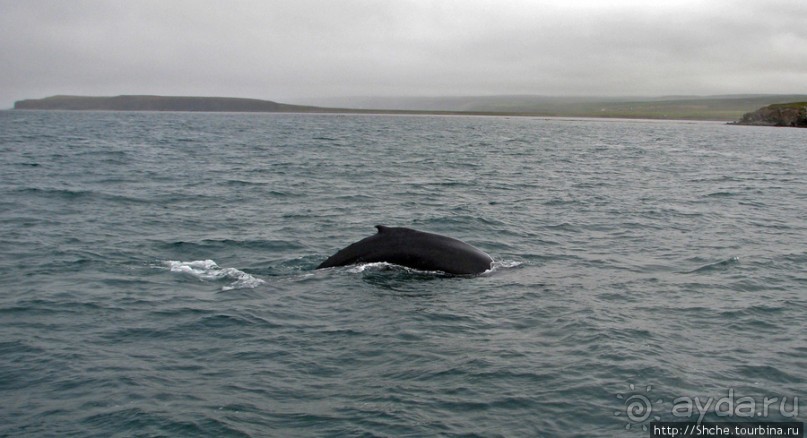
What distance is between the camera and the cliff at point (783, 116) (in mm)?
157875

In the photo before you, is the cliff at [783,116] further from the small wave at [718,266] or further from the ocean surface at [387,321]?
the small wave at [718,266]

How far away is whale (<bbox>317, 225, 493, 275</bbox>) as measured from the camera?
16.7 metres

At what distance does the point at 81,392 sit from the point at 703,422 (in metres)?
8.31

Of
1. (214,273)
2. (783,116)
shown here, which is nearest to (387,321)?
(214,273)

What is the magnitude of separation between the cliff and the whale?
6464 inches

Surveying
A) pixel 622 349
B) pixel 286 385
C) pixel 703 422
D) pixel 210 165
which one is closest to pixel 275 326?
pixel 286 385

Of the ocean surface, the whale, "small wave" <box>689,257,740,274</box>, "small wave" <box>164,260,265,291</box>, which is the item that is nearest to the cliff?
the ocean surface

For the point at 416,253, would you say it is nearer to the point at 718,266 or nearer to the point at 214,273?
the point at 214,273

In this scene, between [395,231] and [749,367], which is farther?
[395,231]

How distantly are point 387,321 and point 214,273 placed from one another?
5.48 meters

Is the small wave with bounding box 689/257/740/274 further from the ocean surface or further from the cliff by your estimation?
the cliff

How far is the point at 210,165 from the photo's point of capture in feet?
151

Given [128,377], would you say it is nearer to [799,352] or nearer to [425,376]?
[425,376]

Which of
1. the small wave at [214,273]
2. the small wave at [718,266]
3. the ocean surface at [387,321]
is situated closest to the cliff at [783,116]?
the ocean surface at [387,321]
